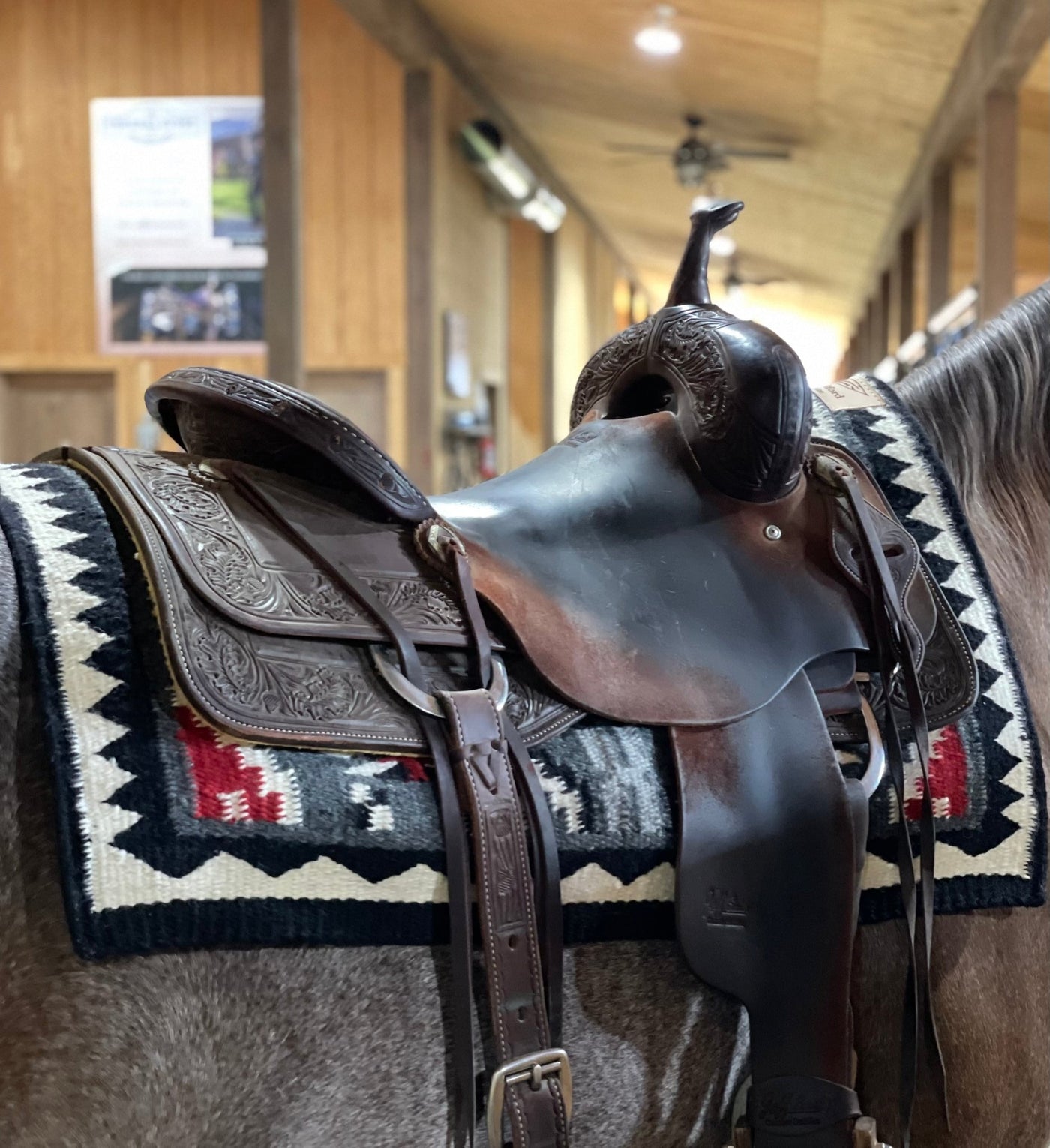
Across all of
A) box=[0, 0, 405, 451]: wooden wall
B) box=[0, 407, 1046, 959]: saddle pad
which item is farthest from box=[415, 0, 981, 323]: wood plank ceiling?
box=[0, 407, 1046, 959]: saddle pad

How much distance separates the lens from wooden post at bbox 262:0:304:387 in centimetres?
385

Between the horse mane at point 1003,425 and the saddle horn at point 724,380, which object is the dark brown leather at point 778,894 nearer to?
the saddle horn at point 724,380

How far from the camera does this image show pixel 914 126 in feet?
20.2

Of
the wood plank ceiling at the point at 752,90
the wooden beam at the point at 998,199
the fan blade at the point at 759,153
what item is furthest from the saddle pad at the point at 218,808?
the fan blade at the point at 759,153

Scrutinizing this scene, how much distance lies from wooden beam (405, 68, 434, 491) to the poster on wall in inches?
32.8

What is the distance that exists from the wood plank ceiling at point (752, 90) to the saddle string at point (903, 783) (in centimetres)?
411

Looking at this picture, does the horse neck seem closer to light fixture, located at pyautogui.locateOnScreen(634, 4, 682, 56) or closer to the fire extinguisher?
light fixture, located at pyautogui.locateOnScreen(634, 4, 682, 56)

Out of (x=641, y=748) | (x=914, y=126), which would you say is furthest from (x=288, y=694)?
(x=914, y=126)

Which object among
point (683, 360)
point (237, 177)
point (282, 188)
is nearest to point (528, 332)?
point (237, 177)

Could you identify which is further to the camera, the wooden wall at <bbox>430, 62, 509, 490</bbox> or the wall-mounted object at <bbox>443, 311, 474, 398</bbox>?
the wall-mounted object at <bbox>443, 311, 474, 398</bbox>

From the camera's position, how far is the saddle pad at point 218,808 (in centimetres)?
77

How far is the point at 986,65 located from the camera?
4355 millimetres

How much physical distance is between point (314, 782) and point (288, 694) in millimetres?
Result: 68

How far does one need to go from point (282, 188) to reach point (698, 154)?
3.86 meters
